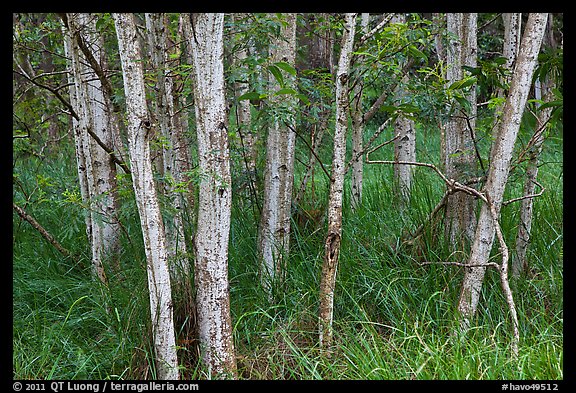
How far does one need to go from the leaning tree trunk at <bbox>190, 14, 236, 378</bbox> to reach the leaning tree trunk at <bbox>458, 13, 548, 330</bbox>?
130 cm

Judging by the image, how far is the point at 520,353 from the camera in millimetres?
2922

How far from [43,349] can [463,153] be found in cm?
274

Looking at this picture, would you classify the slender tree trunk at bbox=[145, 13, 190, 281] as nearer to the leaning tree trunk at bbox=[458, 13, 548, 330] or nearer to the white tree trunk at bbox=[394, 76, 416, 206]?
the leaning tree trunk at bbox=[458, 13, 548, 330]

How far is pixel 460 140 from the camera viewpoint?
3977mm

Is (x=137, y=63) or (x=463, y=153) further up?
(x=137, y=63)

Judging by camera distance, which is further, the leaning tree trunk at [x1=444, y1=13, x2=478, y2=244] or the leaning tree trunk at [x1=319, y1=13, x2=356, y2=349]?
the leaning tree trunk at [x1=444, y1=13, x2=478, y2=244]

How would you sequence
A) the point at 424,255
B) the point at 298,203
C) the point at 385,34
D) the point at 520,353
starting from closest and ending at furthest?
the point at 520,353 → the point at 385,34 → the point at 424,255 → the point at 298,203

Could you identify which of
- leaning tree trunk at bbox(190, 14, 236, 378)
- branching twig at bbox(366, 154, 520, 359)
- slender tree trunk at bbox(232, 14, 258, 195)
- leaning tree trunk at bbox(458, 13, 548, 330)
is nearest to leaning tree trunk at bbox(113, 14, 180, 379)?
leaning tree trunk at bbox(190, 14, 236, 378)

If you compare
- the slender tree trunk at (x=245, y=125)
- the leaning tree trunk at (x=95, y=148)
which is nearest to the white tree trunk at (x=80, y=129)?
the leaning tree trunk at (x=95, y=148)

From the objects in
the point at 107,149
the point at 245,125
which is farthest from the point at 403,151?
the point at 107,149

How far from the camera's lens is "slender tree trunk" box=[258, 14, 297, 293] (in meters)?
3.72
